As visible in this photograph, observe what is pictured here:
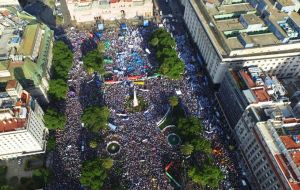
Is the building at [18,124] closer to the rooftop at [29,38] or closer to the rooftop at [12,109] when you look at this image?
the rooftop at [12,109]

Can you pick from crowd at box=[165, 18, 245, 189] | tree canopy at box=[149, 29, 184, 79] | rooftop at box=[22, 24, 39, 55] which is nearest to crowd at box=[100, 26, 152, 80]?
tree canopy at box=[149, 29, 184, 79]

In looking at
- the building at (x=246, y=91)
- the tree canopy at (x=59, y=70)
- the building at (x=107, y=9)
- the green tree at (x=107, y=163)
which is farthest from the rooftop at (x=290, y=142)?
the building at (x=107, y=9)

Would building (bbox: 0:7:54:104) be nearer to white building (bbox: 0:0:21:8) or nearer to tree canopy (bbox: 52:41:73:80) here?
tree canopy (bbox: 52:41:73:80)

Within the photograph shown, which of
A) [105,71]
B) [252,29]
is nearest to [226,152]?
[252,29]

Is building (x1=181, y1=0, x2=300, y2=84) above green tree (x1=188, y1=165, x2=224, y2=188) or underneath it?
above

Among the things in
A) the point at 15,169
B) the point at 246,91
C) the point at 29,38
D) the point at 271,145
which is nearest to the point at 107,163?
the point at 15,169

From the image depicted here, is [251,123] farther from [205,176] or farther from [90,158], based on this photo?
[90,158]
